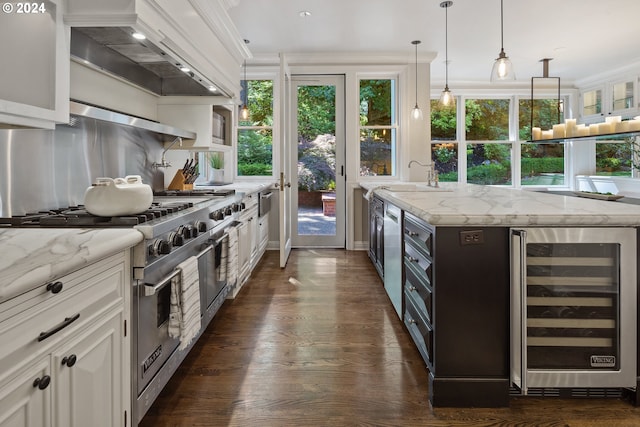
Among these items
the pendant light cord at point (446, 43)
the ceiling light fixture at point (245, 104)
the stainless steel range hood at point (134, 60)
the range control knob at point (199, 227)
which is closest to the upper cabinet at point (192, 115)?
the stainless steel range hood at point (134, 60)

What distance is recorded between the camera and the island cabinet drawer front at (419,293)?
1870mm

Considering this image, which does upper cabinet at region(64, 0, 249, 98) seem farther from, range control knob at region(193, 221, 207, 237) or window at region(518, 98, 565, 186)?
window at region(518, 98, 565, 186)

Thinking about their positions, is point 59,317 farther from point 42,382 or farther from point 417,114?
point 417,114

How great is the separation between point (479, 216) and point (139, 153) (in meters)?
2.16

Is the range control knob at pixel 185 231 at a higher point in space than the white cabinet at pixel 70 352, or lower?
higher

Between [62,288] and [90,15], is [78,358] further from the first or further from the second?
[90,15]

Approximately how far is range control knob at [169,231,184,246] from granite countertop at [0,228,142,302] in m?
0.29

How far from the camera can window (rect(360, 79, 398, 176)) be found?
5.45 metres

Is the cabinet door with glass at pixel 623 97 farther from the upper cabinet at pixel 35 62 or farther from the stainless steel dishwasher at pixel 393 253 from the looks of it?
the upper cabinet at pixel 35 62

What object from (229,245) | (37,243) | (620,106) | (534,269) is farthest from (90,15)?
(620,106)

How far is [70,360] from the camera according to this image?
3.40 feet

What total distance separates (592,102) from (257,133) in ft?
17.2

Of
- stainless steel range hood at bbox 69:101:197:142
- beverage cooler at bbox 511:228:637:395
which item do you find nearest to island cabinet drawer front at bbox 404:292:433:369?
beverage cooler at bbox 511:228:637:395

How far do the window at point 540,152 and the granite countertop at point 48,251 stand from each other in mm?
6739
